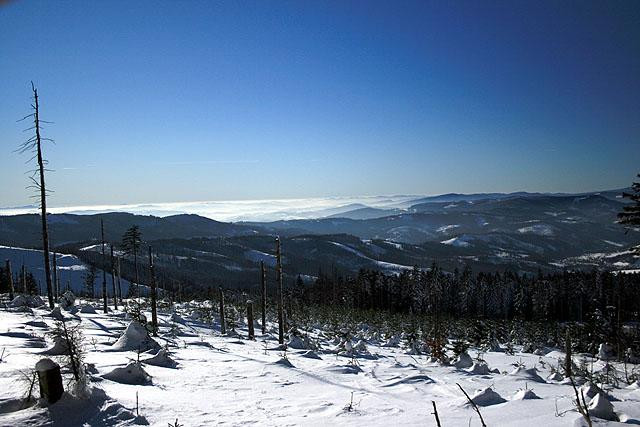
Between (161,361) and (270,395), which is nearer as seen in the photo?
(270,395)

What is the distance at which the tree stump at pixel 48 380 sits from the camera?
582 cm

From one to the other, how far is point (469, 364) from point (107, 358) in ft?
44.8

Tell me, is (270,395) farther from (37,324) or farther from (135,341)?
(37,324)

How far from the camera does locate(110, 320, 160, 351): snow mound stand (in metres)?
12.9

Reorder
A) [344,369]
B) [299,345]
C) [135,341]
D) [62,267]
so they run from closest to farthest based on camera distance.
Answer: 1. [344,369]
2. [135,341]
3. [299,345]
4. [62,267]

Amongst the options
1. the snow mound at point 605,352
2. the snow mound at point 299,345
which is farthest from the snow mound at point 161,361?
the snow mound at point 605,352

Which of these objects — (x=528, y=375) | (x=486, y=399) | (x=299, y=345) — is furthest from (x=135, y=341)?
(x=528, y=375)

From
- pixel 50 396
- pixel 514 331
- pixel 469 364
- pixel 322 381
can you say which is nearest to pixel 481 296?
pixel 514 331

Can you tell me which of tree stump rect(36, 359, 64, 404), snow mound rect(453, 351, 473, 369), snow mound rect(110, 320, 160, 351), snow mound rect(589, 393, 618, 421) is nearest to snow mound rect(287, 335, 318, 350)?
snow mound rect(453, 351, 473, 369)

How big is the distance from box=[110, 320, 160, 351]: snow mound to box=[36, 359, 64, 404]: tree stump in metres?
7.35

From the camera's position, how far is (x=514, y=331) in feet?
163

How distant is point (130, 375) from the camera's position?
8.59 meters

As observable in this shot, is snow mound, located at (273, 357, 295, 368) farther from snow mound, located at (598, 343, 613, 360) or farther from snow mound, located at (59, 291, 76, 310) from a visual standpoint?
snow mound, located at (598, 343, 613, 360)

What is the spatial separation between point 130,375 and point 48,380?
298cm
